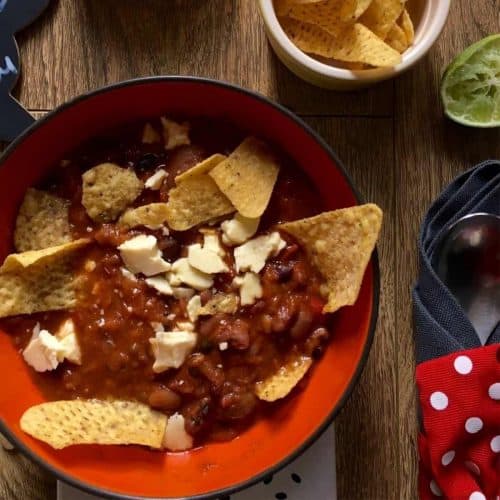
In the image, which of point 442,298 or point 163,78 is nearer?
point 163,78

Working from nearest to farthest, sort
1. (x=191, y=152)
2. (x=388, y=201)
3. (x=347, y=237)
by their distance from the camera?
(x=347, y=237)
(x=191, y=152)
(x=388, y=201)

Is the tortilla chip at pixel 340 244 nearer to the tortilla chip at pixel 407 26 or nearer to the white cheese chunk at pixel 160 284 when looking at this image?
the white cheese chunk at pixel 160 284

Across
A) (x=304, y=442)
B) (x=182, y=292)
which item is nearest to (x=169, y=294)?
(x=182, y=292)

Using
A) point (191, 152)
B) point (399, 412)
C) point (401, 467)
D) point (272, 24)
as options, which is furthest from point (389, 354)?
point (272, 24)

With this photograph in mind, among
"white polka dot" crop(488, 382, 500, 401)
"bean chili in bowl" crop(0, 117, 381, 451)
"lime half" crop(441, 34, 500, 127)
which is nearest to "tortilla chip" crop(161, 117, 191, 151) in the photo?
"bean chili in bowl" crop(0, 117, 381, 451)

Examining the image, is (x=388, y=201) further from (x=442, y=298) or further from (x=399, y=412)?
(x=399, y=412)

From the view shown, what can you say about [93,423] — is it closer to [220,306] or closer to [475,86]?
[220,306]

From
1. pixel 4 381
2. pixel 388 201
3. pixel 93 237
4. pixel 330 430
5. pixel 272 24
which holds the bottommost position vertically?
pixel 330 430
